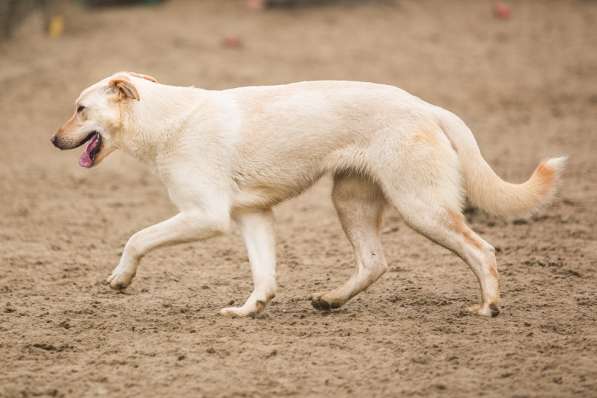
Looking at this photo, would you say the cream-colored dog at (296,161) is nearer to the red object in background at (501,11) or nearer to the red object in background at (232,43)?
the red object in background at (232,43)

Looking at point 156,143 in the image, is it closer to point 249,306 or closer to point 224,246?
point 249,306

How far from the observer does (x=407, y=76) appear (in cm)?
1318

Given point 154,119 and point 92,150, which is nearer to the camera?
point 154,119

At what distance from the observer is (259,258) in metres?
5.62

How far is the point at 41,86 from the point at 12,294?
7.01 meters

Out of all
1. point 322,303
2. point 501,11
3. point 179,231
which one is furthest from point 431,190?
point 501,11

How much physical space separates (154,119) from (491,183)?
1.93 m

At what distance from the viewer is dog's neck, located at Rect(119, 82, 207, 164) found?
18.2 ft

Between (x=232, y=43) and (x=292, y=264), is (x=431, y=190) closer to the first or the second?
(x=292, y=264)

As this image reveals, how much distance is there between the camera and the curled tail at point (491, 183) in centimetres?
541

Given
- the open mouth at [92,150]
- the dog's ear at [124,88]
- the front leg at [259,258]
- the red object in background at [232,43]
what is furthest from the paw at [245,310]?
the red object in background at [232,43]

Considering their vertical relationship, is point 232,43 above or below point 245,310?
below

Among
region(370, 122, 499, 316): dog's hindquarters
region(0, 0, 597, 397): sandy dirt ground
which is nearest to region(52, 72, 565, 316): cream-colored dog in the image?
region(370, 122, 499, 316): dog's hindquarters

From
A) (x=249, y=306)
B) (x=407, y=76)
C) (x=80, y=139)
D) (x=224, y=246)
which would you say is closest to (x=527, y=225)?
(x=224, y=246)
